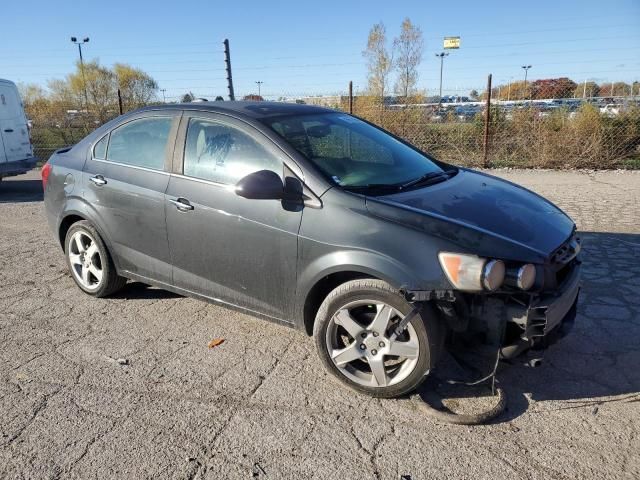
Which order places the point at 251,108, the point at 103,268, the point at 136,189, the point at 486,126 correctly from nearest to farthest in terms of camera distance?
1. the point at 251,108
2. the point at 136,189
3. the point at 103,268
4. the point at 486,126

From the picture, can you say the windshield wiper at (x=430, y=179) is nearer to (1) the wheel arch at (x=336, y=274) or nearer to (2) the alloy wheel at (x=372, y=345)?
(1) the wheel arch at (x=336, y=274)

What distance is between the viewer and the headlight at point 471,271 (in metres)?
2.64

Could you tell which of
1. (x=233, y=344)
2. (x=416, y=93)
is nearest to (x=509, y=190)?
(x=233, y=344)

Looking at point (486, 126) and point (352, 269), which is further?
point (486, 126)

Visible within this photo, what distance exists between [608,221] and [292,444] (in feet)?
19.5

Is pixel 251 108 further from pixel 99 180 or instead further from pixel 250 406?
pixel 250 406

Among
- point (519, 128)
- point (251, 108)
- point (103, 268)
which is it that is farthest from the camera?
point (519, 128)

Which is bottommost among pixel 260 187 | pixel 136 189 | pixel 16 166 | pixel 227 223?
pixel 16 166

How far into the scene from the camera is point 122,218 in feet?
13.4

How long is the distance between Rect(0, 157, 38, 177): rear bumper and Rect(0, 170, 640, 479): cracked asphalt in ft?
22.9

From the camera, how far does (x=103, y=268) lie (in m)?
4.39

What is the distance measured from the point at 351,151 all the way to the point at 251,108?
0.82 metres

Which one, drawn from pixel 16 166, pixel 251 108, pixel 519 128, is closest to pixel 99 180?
pixel 251 108

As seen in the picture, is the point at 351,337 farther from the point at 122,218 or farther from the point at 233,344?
the point at 122,218
